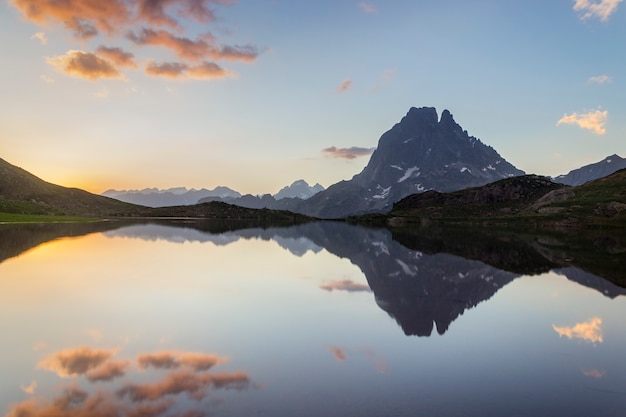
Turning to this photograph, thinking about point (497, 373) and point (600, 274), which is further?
point (600, 274)

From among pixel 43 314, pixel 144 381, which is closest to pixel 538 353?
pixel 144 381

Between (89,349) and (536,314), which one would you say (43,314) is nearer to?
(89,349)

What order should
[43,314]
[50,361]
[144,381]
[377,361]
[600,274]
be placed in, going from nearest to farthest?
[144,381] → [50,361] → [377,361] → [43,314] → [600,274]

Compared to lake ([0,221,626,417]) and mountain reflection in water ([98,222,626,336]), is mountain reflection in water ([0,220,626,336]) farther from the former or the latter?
lake ([0,221,626,417])

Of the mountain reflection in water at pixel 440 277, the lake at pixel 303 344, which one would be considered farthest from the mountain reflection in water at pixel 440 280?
the lake at pixel 303 344

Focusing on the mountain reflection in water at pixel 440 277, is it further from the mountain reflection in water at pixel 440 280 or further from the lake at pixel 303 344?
the lake at pixel 303 344

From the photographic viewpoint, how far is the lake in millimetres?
14062

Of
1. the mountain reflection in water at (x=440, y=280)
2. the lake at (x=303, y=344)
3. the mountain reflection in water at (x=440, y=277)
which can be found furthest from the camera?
the mountain reflection in water at (x=440, y=277)

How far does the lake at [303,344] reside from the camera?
1406cm

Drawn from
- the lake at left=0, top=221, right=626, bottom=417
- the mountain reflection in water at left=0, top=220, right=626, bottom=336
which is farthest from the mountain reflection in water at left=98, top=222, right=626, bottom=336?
the lake at left=0, top=221, right=626, bottom=417

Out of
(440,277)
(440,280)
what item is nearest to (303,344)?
(440,280)

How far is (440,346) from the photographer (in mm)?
20906

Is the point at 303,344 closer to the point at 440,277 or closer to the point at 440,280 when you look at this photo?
the point at 440,280

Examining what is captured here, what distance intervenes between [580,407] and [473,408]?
3.99 meters
